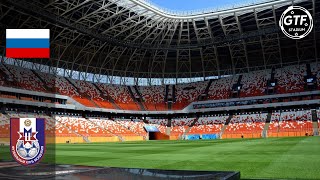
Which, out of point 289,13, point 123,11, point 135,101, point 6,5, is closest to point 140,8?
point 123,11

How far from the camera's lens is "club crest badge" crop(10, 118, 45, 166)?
20.7 ft

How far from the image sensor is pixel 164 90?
79.4 meters

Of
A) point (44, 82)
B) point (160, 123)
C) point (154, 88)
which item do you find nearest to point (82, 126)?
point (44, 82)

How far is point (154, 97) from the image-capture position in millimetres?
78438

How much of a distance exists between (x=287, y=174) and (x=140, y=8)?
42.3 m

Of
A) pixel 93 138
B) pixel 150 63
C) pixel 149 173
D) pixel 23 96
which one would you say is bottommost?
pixel 93 138

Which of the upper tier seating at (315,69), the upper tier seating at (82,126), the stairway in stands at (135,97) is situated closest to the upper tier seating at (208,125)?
the stairway in stands at (135,97)

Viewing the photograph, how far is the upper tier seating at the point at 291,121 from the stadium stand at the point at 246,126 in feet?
7.08

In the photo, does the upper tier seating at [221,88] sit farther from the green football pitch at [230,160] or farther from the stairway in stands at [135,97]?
the green football pitch at [230,160]

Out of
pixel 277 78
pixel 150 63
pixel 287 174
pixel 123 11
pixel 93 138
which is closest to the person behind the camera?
pixel 287 174

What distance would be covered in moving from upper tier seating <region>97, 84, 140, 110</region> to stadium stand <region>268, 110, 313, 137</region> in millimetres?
30910

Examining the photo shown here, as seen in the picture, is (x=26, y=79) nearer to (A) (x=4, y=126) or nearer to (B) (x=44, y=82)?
(B) (x=44, y=82)

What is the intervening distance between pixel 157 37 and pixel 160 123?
2267 cm

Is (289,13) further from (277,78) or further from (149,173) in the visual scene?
(149,173)
